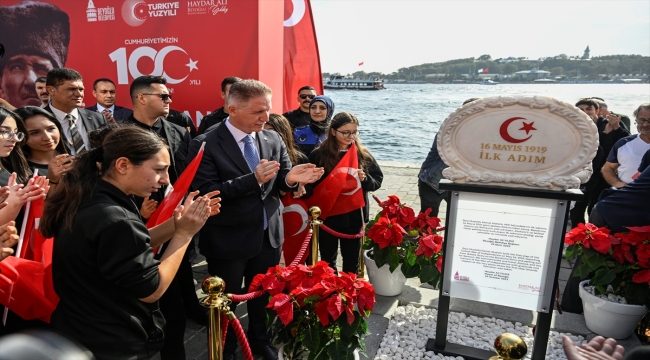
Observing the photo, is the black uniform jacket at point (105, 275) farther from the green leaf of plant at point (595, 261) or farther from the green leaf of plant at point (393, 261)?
the green leaf of plant at point (595, 261)

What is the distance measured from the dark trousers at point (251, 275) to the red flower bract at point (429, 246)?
1.18 metres

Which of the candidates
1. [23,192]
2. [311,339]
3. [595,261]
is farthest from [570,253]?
[23,192]

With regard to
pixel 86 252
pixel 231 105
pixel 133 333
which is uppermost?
pixel 231 105

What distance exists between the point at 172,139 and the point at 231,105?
4.37 feet

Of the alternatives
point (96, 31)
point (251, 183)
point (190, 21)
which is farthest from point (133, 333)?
point (96, 31)

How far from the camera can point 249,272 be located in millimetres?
3066

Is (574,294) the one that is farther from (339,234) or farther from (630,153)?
(339,234)

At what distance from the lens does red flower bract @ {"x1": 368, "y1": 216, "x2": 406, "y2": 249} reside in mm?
3645

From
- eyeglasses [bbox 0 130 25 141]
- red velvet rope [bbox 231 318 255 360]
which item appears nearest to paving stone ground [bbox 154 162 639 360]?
red velvet rope [bbox 231 318 255 360]

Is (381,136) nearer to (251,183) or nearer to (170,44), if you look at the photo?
(170,44)

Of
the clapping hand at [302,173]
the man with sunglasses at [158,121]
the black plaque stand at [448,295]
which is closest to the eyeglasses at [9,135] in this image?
the man with sunglasses at [158,121]

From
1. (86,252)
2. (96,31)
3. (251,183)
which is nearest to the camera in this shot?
(86,252)

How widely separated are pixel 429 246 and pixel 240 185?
1634 millimetres

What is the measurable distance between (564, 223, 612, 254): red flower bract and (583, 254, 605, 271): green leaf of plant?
0.08 metres
